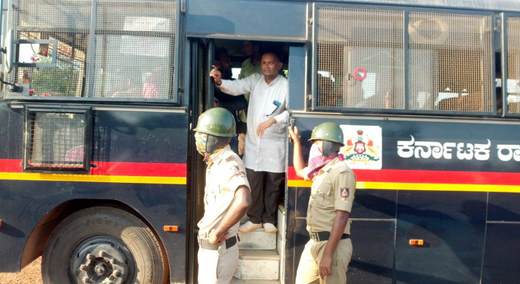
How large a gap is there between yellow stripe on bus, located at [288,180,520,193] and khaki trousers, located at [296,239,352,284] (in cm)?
68

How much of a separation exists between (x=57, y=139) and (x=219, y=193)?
1.82 meters

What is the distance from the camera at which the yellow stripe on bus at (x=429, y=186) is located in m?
3.66

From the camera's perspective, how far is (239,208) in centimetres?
246

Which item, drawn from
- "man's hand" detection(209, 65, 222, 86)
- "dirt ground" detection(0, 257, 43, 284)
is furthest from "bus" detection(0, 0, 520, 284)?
"dirt ground" detection(0, 257, 43, 284)

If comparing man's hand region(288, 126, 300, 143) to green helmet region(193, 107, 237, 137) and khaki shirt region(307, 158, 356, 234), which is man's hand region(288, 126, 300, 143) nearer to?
khaki shirt region(307, 158, 356, 234)

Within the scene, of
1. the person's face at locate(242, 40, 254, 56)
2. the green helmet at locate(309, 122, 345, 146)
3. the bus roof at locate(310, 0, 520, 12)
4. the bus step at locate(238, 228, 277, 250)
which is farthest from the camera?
the person's face at locate(242, 40, 254, 56)

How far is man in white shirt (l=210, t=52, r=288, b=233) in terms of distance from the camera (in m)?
4.17

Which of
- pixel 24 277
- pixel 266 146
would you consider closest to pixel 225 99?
pixel 266 146

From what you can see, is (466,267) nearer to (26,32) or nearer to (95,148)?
(95,148)

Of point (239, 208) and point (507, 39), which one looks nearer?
point (239, 208)

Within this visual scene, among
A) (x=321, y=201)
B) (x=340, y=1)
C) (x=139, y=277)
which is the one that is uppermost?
(x=340, y=1)

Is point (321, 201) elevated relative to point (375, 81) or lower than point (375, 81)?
lower

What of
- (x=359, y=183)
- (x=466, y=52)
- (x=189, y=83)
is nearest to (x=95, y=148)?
(x=189, y=83)

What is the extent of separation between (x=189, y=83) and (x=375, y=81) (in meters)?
1.71
